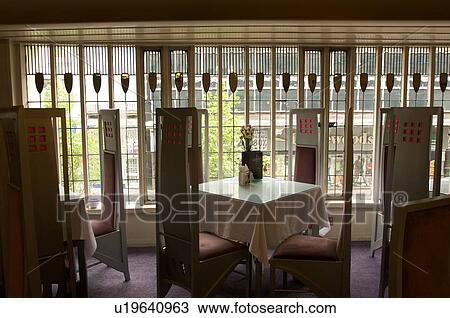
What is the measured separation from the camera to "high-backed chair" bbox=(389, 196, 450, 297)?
1.13m

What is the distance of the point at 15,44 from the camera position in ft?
15.2

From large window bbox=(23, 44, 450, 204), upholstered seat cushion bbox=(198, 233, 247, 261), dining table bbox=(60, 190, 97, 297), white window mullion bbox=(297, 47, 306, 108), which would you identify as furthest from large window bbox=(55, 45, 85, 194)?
white window mullion bbox=(297, 47, 306, 108)

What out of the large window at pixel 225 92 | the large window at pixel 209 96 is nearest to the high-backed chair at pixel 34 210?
the large window at pixel 225 92

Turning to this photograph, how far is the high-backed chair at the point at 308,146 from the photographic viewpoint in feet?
14.4

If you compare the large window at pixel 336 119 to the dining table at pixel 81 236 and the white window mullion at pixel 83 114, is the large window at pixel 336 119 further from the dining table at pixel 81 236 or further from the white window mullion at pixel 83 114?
the dining table at pixel 81 236

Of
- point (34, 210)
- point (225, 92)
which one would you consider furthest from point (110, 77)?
point (34, 210)

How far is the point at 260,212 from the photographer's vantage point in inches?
122

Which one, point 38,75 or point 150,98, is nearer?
point 38,75

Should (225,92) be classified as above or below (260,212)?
above

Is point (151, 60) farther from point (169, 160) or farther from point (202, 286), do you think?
point (202, 286)

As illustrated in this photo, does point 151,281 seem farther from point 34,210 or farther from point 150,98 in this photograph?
point 150,98

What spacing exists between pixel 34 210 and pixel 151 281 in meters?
1.45
